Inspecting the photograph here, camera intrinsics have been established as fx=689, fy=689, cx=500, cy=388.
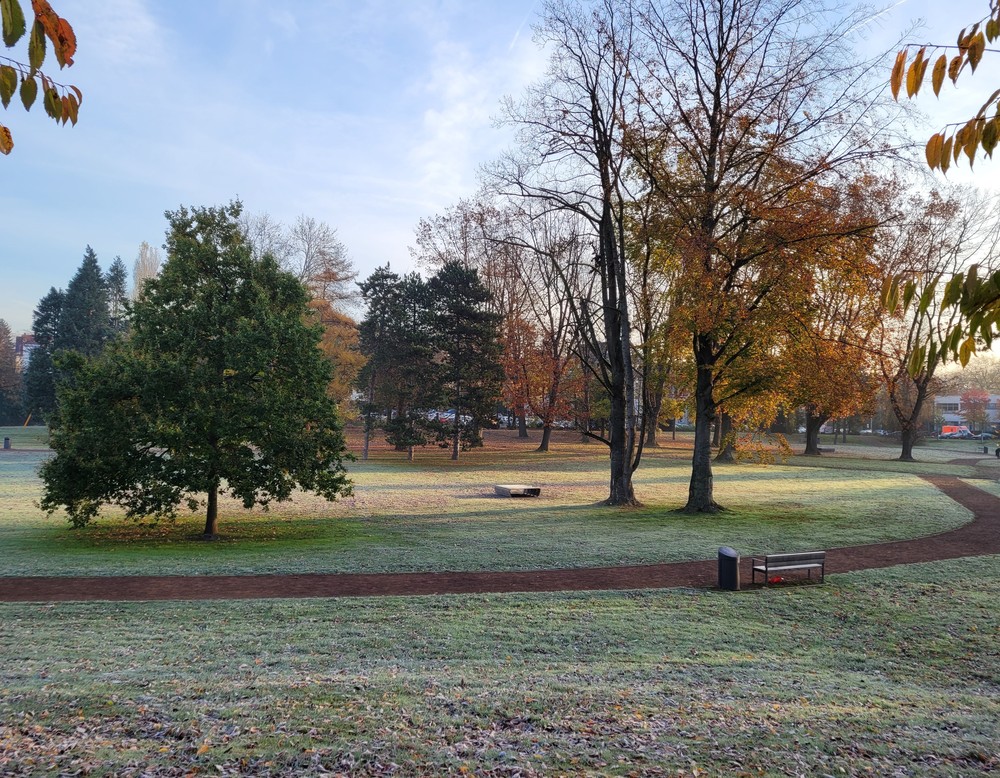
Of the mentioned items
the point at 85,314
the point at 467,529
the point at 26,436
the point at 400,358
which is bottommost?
the point at 467,529

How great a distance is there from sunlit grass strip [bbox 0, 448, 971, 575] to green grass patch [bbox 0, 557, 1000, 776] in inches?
130

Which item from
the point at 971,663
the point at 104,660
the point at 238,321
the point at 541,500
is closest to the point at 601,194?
the point at 541,500

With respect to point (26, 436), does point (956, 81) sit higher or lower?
higher

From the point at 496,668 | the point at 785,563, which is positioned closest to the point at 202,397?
the point at 496,668

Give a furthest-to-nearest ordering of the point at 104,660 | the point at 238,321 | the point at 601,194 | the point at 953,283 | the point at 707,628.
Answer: the point at 601,194, the point at 238,321, the point at 707,628, the point at 104,660, the point at 953,283

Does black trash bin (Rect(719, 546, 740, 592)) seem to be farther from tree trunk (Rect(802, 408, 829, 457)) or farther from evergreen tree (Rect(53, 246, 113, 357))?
evergreen tree (Rect(53, 246, 113, 357))

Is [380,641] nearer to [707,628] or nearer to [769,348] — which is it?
[707,628]

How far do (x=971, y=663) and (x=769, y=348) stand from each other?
13.5 meters

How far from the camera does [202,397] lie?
1584cm

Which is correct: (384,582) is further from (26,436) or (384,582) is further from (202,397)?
(26,436)

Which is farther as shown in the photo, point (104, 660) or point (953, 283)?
point (104, 660)

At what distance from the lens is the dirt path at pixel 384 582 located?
10.5 meters

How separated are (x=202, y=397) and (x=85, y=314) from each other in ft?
174

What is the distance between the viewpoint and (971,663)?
757 centimetres
